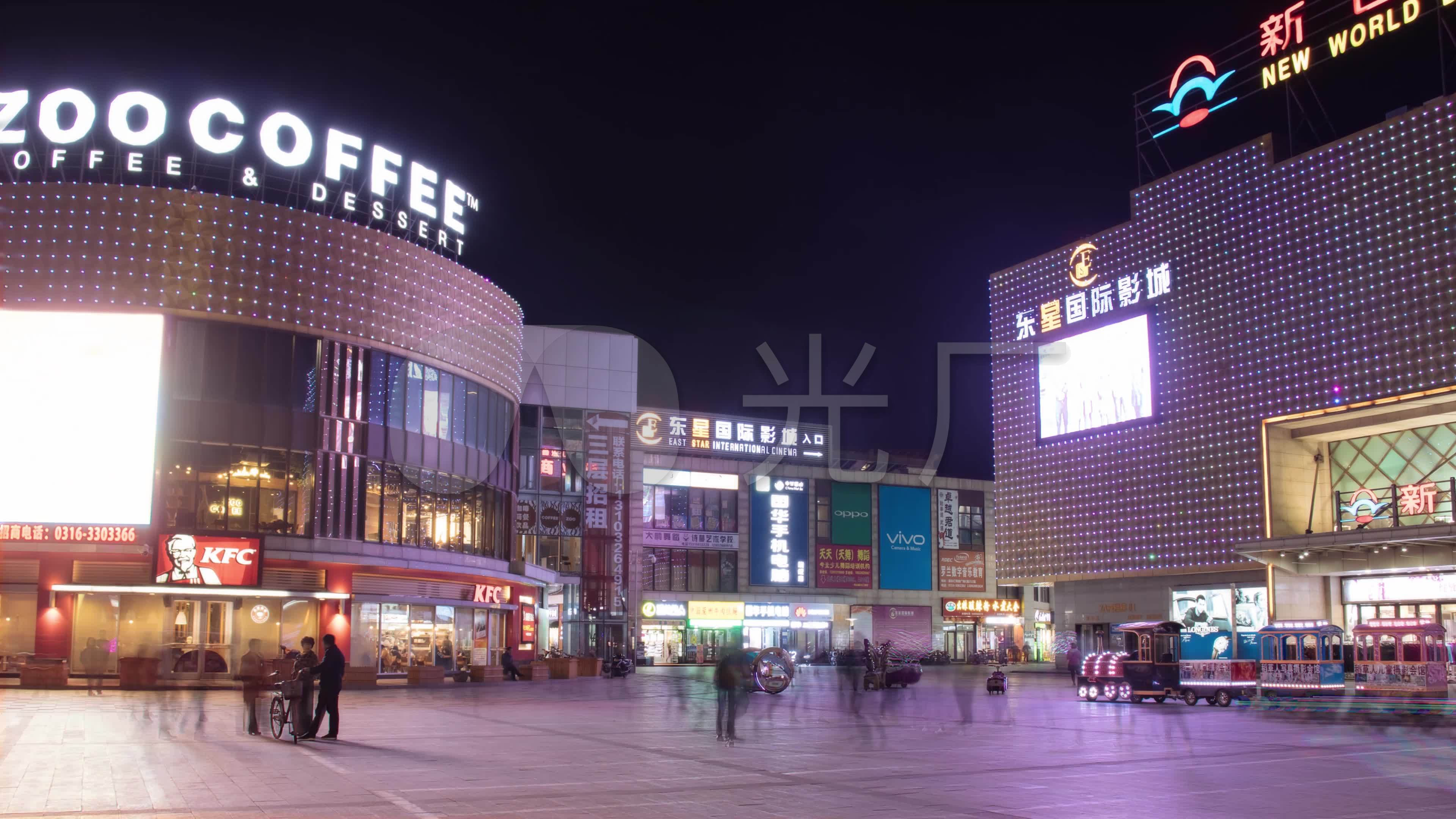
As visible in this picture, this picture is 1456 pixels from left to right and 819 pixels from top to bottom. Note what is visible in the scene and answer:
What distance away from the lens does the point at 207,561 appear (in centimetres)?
3744

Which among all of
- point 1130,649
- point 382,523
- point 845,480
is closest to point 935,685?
point 1130,649

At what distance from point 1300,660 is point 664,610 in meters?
45.2

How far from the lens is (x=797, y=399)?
45.9 meters

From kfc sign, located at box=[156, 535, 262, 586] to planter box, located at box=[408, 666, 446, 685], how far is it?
5.94 m

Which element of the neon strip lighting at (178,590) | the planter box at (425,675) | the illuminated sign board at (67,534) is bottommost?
the planter box at (425,675)

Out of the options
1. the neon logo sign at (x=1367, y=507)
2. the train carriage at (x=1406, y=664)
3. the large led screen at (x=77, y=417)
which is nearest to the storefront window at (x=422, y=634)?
the large led screen at (x=77, y=417)

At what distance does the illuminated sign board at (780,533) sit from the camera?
75188 millimetres

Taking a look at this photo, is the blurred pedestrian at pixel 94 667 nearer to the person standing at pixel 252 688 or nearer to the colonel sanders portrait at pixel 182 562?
the colonel sanders portrait at pixel 182 562

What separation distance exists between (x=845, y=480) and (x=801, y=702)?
47.2 metres

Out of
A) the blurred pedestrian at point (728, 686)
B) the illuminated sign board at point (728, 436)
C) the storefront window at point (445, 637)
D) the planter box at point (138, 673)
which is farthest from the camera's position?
the illuminated sign board at point (728, 436)

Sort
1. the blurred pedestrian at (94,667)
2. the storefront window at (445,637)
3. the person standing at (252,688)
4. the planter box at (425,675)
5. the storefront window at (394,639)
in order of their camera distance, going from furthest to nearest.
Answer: the storefront window at (445,637) < the storefront window at (394,639) < the planter box at (425,675) < the blurred pedestrian at (94,667) < the person standing at (252,688)

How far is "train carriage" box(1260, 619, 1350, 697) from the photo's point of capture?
102 feet

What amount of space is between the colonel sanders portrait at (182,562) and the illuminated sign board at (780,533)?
42049 mm

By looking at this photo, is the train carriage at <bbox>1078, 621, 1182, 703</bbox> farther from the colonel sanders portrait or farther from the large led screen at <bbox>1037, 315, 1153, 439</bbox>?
the colonel sanders portrait
